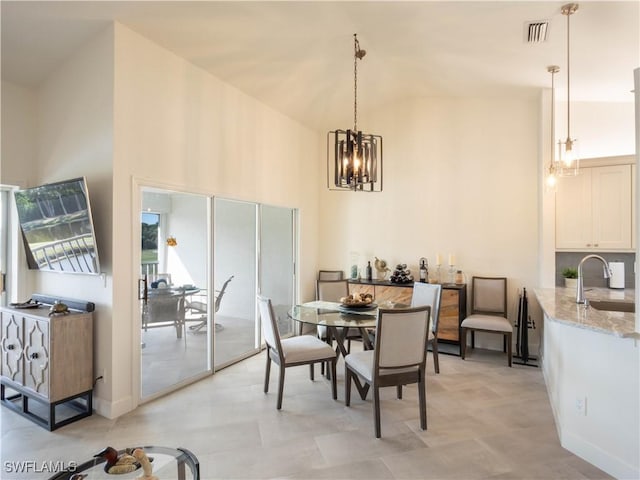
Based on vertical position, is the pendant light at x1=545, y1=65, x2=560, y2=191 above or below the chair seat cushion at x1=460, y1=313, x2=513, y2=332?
above

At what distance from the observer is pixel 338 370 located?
4.22 metres

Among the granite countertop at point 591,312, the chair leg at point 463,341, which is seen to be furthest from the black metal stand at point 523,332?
the chair leg at point 463,341

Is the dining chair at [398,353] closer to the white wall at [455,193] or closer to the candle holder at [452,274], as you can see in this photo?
the candle holder at [452,274]

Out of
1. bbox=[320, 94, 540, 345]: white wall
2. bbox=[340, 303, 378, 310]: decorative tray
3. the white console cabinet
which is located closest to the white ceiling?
bbox=[320, 94, 540, 345]: white wall

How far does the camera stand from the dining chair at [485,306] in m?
4.55

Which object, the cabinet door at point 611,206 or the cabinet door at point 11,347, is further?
the cabinet door at point 611,206

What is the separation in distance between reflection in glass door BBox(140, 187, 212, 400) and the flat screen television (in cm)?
46

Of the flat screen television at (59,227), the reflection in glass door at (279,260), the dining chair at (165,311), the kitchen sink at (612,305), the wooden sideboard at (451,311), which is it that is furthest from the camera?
the reflection in glass door at (279,260)

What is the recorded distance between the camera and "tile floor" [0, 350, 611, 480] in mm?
2355

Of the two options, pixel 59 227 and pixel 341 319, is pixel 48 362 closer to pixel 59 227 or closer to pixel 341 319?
pixel 59 227

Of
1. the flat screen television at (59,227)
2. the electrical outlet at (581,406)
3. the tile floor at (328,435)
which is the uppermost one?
the flat screen television at (59,227)

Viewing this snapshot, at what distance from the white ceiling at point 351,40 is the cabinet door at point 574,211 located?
42.2 inches

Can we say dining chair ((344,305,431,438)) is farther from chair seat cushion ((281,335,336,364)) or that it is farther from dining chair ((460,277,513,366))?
dining chair ((460,277,513,366))

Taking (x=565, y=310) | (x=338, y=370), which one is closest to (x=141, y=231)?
(x=338, y=370)
